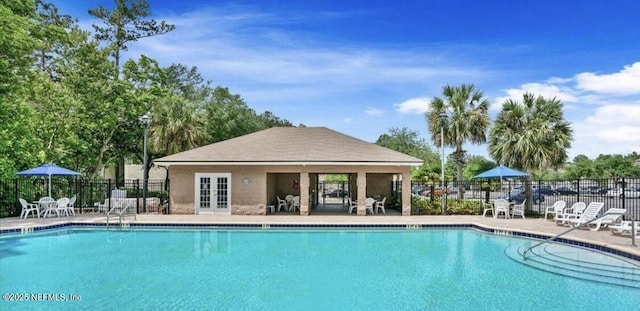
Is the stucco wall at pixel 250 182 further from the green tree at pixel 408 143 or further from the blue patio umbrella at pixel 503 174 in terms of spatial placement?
the green tree at pixel 408 143

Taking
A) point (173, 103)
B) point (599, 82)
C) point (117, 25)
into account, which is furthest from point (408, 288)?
point (117, 25)

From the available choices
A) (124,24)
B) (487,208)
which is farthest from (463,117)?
(124,24)

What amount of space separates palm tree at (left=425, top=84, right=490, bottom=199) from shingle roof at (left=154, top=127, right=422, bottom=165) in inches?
247

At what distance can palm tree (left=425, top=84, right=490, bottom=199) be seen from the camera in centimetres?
2603

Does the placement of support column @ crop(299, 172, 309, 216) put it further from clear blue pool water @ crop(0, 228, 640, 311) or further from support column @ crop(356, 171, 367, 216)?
clear blue pool water @ crop(0, 228, 640, 311)

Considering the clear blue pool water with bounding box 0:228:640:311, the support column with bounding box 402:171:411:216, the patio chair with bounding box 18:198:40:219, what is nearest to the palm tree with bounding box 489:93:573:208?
the support column with bounding box 402:171:411:216

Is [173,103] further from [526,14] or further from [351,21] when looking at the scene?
[526,14]

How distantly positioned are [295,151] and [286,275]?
11194 millimetres

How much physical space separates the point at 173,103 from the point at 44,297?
23360 mm

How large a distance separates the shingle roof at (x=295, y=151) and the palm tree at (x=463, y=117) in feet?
20.6

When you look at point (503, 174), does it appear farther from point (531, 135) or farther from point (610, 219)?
point (610, 219)

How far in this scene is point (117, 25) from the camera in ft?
112

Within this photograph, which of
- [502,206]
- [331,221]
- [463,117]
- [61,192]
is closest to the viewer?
[331,221]

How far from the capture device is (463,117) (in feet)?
86.0
